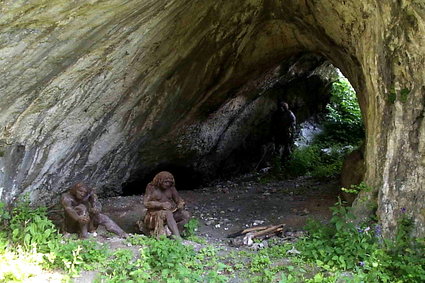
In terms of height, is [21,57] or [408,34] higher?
[408,34]

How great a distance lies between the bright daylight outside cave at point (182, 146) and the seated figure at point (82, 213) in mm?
24

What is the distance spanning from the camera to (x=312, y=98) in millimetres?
16953

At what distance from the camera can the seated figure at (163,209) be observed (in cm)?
678

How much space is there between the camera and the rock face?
18.8 ft

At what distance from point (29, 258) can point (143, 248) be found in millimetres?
1258

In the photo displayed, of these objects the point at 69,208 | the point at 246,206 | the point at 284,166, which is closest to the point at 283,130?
the point at 284,166

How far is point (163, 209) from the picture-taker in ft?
22.4

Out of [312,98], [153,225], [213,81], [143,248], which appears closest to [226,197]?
[213,81]

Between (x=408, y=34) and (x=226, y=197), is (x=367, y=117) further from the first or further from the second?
(x=226, y=197)

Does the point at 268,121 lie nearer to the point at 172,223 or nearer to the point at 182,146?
the point at 182,146

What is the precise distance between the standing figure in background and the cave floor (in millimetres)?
2805

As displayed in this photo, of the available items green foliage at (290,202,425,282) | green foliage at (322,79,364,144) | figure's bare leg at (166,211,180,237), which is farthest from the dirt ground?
green foliage at (322,79,364,144)

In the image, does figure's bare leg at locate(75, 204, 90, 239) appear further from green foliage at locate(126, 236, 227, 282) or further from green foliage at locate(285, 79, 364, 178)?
green foliage at locate(285, 79, 364, 178)

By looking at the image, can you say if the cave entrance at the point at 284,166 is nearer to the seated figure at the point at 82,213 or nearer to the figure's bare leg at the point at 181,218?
the figure's bare leg at the point at 181,218
